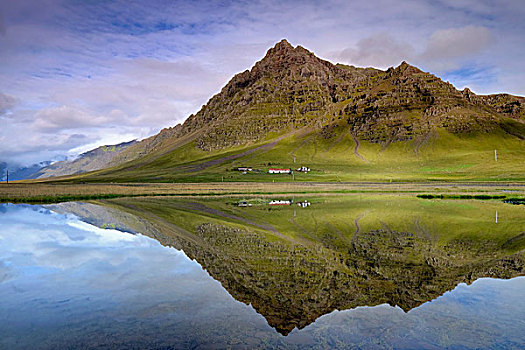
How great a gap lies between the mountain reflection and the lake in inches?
3.5

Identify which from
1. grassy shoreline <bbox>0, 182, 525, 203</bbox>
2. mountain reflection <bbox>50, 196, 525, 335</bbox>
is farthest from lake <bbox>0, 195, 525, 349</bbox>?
grassy shoreline <bbox>0, 182, 525, 203</bbox>

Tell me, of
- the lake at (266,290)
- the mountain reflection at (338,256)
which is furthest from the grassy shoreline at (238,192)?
the lake at (266,290)

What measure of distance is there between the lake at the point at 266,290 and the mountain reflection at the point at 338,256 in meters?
0.09

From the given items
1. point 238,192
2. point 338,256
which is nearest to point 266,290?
point 338,256

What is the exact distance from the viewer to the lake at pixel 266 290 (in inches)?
418

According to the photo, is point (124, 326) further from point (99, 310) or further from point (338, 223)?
point (338, 223)

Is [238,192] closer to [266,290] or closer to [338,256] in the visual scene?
[338,256]

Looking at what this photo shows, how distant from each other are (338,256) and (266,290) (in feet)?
24.7

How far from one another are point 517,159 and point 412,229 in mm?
209173

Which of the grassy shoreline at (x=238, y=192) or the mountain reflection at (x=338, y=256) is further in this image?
the grassy shoreline at (x=238, y=192)

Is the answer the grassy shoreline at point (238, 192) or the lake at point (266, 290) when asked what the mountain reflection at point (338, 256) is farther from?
the grassy shoreline at point (238, 192)

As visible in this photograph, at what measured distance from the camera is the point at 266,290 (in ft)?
48.4

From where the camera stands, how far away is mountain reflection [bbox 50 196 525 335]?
1398cm

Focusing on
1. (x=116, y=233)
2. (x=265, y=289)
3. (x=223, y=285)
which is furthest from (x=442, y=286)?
(x=116, y=233)
